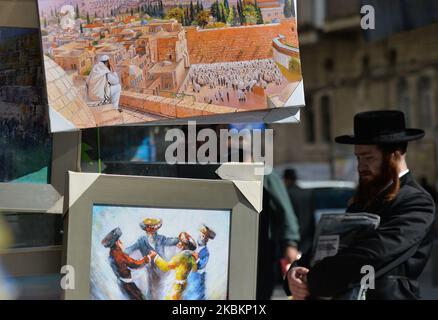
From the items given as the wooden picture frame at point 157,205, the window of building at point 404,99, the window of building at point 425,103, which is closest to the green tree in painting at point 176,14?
the wooden picture frame at point 157,205

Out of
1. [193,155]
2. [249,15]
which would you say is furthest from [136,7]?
[193,155]

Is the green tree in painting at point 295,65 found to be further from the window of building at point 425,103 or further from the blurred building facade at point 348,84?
the window of building at point 425,103

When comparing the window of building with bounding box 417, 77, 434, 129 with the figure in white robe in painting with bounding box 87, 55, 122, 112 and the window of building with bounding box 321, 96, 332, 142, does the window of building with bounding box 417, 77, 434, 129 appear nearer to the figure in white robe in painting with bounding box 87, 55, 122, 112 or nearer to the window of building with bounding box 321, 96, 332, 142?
the window of building with bounding box 321, 96, 332, 142

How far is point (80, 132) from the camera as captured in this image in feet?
8.04

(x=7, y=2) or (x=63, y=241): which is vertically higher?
(x=7, y=2)

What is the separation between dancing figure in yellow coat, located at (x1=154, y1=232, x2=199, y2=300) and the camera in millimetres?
2379

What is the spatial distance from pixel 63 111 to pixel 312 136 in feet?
84.0

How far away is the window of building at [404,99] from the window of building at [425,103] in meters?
0.43

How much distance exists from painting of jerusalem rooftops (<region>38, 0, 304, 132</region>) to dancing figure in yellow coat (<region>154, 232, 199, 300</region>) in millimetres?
360

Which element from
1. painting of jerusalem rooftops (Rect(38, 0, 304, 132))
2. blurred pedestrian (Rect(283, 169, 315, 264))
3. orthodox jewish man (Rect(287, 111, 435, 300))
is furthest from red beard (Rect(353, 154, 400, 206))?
blurred pedestrian (Rect(283, 169, 315, 264))

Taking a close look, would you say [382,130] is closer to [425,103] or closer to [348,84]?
[425,103]

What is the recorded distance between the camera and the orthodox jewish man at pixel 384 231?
2680mm
